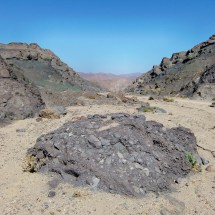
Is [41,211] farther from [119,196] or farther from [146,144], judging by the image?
[146,144]

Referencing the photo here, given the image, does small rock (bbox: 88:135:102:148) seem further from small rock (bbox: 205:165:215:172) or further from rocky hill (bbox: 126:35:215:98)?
rocky hill (bbox: 126:35:215:98)

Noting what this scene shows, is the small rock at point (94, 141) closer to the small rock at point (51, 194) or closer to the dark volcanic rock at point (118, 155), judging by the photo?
the dark volcanic rock at point (118, 155)

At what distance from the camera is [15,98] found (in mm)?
16812

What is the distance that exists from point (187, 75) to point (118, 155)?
3413cm

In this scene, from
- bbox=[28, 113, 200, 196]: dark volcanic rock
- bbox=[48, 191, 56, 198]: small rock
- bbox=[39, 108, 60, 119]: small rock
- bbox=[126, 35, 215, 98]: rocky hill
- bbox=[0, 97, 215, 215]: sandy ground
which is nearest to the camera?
bbox=[0, 97, 215, 215]: sandy ground

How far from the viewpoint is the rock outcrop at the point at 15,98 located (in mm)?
16281

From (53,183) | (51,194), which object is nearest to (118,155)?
(53,183)

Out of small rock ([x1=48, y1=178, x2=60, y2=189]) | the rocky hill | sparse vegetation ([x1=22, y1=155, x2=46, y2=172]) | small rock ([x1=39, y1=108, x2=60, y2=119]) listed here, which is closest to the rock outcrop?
small rock ([x1=39, y1=108, x2=60, y2=119])

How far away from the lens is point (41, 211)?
7.47 metres

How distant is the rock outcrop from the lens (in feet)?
53.4

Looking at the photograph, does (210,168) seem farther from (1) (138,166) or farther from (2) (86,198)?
(2) (86,198)

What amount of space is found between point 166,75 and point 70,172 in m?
40.5

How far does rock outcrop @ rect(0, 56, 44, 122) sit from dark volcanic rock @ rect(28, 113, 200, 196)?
6227 mm

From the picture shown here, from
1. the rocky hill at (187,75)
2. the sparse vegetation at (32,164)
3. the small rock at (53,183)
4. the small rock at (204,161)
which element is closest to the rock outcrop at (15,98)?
the sparse vegetation at (32,164)
